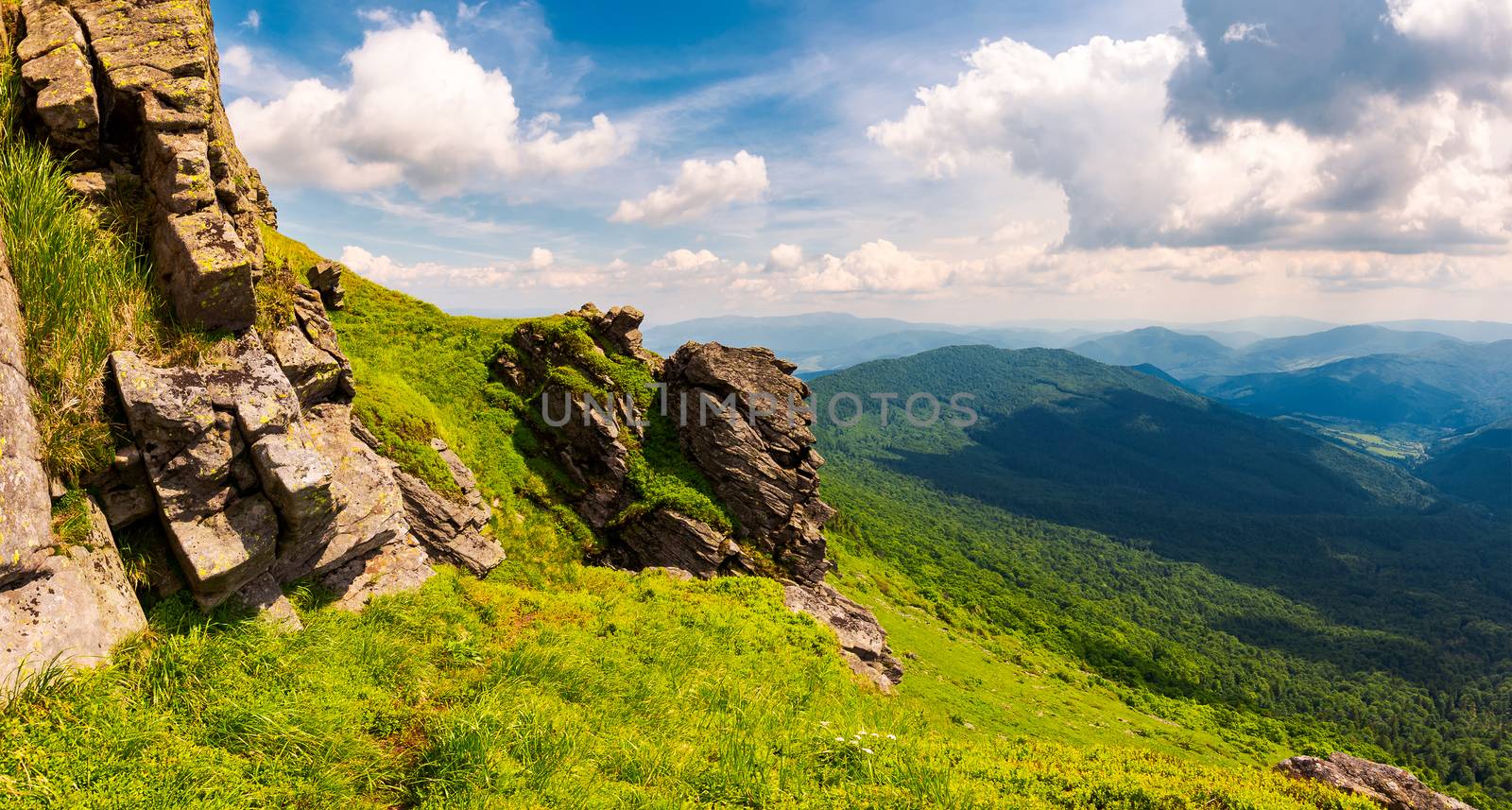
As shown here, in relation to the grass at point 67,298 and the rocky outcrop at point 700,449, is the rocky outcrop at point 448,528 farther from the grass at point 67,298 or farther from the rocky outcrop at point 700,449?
the grass at point 67,298

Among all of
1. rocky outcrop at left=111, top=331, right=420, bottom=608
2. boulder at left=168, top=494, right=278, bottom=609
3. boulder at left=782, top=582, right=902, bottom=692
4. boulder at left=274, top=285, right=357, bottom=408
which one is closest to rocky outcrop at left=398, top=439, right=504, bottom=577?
boulder at left=274, top=285, right=357, bottom=408

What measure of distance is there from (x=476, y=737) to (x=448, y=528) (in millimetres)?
13987

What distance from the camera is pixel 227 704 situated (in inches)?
303

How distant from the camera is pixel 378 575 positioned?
45.8 ft

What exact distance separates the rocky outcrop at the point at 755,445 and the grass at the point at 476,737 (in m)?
16.2

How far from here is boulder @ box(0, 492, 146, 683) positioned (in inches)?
264

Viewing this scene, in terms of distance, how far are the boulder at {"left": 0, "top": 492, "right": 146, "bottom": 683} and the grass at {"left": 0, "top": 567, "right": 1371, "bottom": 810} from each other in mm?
377

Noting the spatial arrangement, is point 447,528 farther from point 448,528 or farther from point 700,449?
point 700,449

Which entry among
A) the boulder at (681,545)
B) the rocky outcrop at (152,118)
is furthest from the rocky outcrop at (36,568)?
the boulder at (681,545)

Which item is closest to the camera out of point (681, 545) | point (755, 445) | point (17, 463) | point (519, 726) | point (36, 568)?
point (36, 568)

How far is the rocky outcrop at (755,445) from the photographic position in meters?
30.8

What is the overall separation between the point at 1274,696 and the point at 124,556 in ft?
704

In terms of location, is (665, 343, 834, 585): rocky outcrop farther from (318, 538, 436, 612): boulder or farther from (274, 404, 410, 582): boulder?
(274, 404, 410, 582): boulder

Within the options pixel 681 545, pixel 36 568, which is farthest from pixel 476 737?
pixel 681 545
